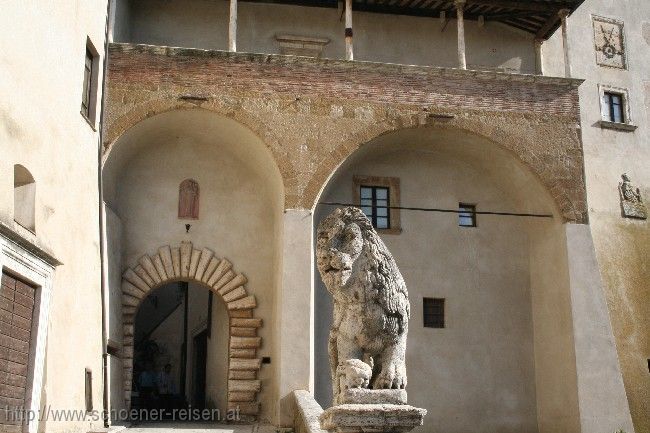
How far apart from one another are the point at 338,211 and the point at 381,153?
9099 millimetres

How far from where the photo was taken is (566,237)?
15297mm

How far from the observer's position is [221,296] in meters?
15.2

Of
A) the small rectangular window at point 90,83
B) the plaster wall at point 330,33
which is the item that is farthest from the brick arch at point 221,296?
the plaster wall at point 330,33

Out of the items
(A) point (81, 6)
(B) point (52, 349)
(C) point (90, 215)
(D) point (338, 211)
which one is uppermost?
(A) point (81, 6)

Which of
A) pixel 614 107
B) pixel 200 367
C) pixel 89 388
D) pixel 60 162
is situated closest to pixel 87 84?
pixel 60 162

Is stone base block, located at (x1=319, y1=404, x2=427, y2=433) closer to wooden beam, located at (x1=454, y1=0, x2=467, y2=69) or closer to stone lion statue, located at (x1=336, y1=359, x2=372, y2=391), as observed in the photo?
stone lion statue, located at (x1=336, y1=359, x2=372, y2=391)

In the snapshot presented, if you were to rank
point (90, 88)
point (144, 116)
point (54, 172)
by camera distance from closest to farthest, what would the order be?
1. point (54, 172)
2. point (90, 88)
3. point (144, 116)

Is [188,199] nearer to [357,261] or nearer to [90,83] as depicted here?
[90,83]

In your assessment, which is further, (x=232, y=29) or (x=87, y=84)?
(x=232, y=29)

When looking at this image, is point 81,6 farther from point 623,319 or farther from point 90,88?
point 623,319

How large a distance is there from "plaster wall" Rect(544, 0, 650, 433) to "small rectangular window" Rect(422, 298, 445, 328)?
3897 mm

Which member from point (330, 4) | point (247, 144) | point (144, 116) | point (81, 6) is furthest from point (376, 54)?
point (81, 6)

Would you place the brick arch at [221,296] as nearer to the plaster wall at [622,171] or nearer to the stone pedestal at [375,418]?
the plaster wall at [622,171]

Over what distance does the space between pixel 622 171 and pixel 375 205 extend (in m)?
6.11
